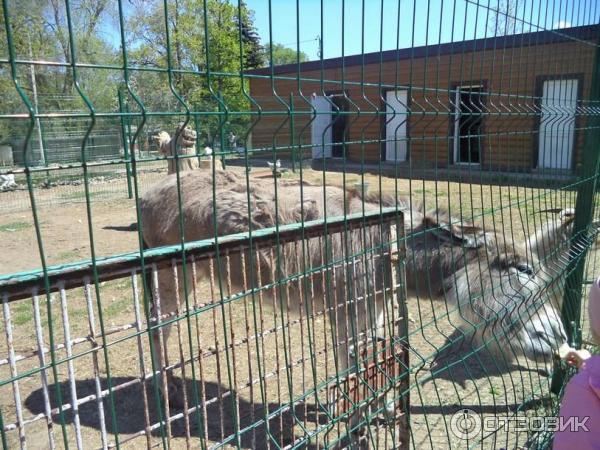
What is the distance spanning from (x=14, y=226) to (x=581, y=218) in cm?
1132

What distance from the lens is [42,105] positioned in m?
12.0

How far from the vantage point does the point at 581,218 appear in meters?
4.08

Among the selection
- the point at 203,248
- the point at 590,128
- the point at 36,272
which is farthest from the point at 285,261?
the point at 590,128

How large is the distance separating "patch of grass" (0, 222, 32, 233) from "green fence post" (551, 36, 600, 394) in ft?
34.8

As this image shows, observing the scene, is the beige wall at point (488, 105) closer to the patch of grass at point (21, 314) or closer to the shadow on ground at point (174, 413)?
the shadow on ground at point (174, 413)

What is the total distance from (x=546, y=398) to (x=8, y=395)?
4.48 m

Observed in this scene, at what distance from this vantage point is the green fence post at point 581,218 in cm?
404

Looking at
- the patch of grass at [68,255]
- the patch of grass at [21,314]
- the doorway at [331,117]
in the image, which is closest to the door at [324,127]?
the doorway at [331,117]

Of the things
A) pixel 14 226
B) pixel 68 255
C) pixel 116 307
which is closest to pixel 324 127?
pixel 116 307

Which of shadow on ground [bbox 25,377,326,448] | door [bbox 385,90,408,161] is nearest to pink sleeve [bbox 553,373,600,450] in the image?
door [bbox 385,90,408,161]

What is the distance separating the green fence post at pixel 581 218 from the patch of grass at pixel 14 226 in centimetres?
1060

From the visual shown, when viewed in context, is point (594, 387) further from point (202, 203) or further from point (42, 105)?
point (42, 105)

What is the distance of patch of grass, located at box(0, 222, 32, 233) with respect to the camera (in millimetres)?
10555

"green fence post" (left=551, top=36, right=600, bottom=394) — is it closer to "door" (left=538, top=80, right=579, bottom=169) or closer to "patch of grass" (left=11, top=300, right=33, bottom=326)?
"door" (left=538, top=80, right=579, bottom=169)
